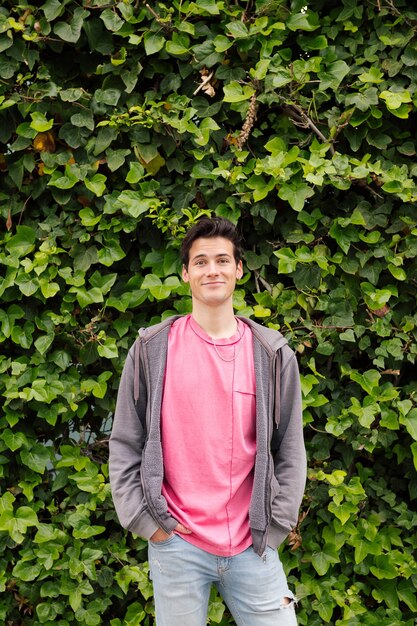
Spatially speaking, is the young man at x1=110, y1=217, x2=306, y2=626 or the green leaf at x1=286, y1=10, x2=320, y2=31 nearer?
the young man at x1=110, y1=217, x2=306, y2=626

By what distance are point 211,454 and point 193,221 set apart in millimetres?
962

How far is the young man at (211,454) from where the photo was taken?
191cm

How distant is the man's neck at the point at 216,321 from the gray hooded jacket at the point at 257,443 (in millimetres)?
79

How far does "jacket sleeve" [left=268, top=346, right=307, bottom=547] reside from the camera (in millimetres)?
1967

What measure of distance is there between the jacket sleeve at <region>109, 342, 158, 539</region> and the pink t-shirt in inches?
3.1

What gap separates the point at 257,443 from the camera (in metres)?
1.92

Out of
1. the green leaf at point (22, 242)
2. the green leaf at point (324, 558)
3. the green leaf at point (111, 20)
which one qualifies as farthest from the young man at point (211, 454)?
the green leaf at point (111, 20)

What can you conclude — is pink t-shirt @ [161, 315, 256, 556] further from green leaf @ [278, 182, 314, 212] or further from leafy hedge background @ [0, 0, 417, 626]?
green leaf @ [278, 182, 314, 212]

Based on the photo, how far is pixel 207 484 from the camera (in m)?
1.92

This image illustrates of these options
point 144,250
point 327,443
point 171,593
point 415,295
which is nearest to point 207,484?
point 171,593

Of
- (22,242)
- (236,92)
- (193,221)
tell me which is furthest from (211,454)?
(236,92)

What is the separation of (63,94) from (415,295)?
1497 millimetres

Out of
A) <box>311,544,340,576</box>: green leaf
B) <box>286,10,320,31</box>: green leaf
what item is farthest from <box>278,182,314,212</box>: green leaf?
<box>311,544,340,576</box>: green leaf

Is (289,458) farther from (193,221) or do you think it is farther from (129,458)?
(193,221)
